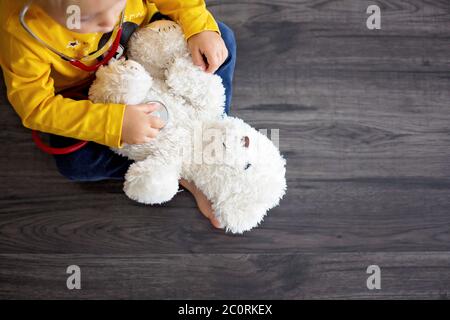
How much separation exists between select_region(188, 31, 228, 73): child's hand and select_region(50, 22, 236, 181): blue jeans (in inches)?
2.2

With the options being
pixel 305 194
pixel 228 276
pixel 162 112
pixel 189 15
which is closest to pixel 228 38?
pixel 189 15

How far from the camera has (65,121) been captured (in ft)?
2.20

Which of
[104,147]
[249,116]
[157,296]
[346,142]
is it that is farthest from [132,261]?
[346,142]

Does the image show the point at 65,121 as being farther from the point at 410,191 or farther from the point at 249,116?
the point at 410,191

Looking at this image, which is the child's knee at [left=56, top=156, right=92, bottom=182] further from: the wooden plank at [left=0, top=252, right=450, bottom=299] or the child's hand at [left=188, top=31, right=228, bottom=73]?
the child's hand at [left=188, top=31, right=228, bottom=73]

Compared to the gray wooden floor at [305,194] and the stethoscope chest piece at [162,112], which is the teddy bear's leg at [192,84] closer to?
the stethoscope chest piece at [162,112]

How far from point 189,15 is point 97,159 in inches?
11.0

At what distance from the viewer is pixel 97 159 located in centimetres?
76

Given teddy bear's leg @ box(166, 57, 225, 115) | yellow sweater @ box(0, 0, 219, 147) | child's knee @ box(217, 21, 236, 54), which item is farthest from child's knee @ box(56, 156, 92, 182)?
child's knee @ box(217, 21, 236, 54)

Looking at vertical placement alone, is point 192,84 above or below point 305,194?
above

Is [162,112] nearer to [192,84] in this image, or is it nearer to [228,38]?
[192,84]

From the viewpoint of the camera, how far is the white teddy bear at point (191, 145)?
64cm

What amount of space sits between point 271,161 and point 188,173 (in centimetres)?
13

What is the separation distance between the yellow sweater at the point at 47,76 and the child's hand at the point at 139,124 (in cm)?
1
